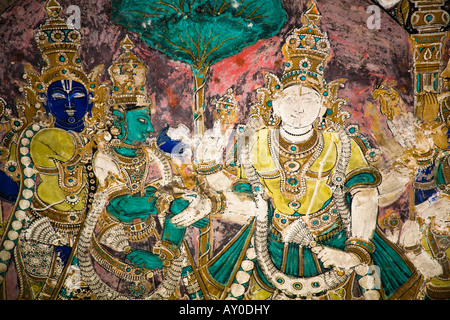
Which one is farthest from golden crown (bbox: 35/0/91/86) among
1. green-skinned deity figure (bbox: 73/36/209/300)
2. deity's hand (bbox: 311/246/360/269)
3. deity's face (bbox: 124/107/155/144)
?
deity's hand (bbox: 311/246/360/269)

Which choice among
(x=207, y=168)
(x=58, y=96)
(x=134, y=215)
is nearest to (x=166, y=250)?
(x=134, y=215)

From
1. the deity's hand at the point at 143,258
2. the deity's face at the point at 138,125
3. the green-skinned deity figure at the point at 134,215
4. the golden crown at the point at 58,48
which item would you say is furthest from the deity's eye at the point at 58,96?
the deity's hand at the point at 143,258

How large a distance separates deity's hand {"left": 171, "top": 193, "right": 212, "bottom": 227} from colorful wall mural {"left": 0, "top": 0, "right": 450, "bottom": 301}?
13mm

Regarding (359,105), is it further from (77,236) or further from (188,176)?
(77,236)

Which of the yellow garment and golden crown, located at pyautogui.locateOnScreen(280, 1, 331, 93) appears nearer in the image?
golden crown, located at pyautogui.locateOnScreen(280, 1, 331, 93)

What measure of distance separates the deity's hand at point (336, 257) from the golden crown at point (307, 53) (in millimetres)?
1452

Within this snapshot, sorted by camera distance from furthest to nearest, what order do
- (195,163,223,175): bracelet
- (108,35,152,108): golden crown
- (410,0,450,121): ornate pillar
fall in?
(195,163,223,175): bracelet < (108,35,152,108): golden crown < (410,0,450,121): ornate pillar

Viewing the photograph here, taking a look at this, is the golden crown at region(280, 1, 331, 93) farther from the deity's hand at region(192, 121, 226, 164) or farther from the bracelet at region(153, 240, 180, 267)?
the bracelet at region(153, 240, 180, 267)

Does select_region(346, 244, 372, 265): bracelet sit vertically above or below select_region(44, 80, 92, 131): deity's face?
below

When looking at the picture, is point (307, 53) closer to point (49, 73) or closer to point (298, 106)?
point (298, 106)

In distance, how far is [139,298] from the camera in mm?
5176

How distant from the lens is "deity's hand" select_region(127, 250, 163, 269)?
5145 mm

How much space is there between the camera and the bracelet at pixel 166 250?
515 cm

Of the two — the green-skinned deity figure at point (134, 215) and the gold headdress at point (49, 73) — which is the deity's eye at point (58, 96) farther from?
the green-skinned deity figure at point (134, 215)
